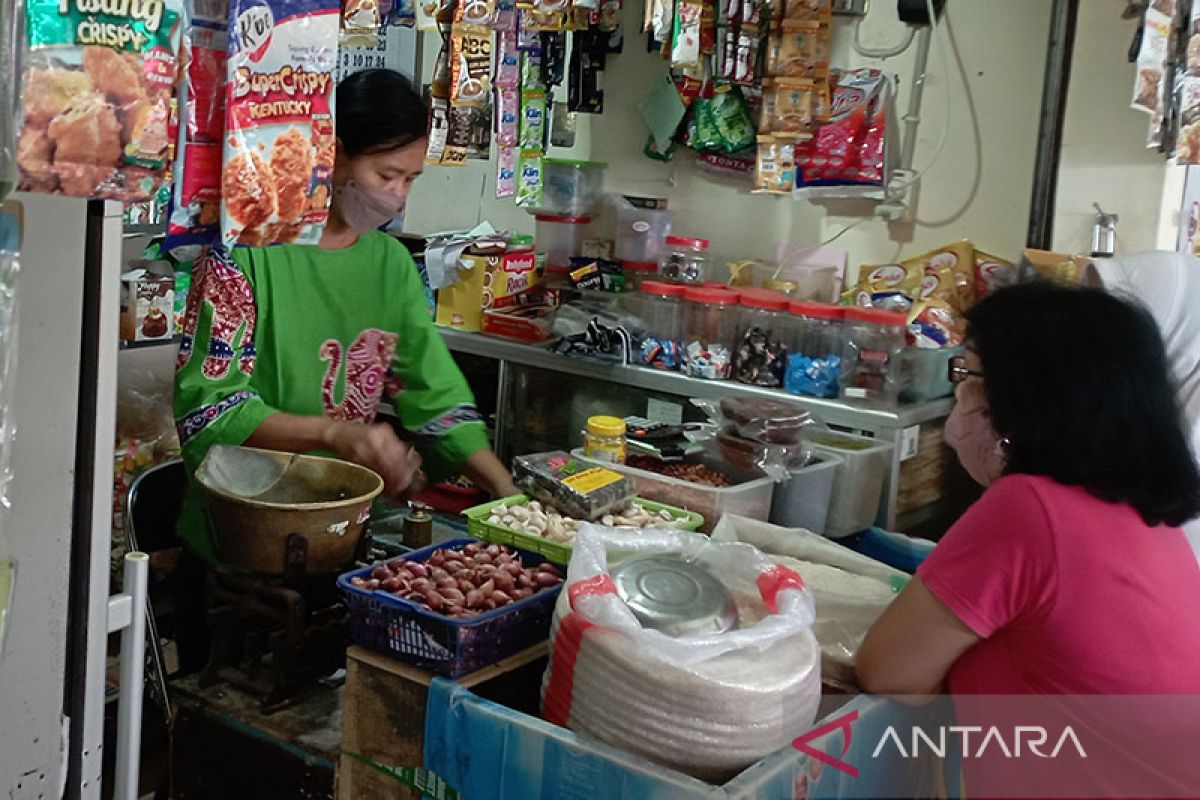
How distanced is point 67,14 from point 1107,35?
321 cm

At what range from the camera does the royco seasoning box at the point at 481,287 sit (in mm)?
4238

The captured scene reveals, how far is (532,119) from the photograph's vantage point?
411 centimetres

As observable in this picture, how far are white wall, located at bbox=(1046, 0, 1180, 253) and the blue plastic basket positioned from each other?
247 cm

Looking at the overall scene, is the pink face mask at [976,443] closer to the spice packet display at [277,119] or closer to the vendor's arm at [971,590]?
the vendor's arm at [971,590]

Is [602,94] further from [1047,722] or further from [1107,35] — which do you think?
[1047,722]

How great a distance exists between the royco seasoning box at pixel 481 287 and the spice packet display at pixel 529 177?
0.21 metres

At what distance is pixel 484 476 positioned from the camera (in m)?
3.00

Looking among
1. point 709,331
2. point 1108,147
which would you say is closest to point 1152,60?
point 1108,147

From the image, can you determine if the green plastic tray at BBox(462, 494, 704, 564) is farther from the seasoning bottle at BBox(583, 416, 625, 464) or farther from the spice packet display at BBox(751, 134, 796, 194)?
the spice packet display at BBox(751, 134, 796, 194)

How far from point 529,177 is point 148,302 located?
1333 millimetres

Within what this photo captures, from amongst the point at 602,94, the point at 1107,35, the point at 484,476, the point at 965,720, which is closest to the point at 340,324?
the point at 484,476

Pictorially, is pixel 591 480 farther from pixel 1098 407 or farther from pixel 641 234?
pixel 641 234

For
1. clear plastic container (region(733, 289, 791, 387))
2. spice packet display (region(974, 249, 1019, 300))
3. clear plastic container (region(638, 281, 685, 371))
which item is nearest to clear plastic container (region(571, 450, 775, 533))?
clear plastic container (region(733, 289, 791, 387))

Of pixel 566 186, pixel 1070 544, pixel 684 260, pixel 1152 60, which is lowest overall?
pixel 1070 544
